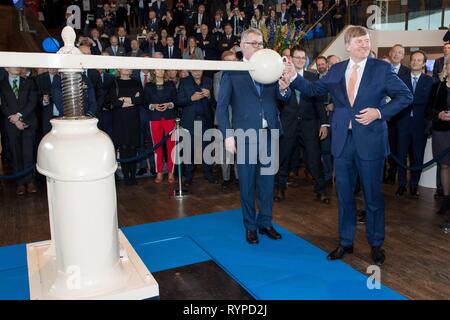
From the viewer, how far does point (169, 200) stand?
5.74 metres

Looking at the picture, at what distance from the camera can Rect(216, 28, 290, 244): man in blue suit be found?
12.6ft

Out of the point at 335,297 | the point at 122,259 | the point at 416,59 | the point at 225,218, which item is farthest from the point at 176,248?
the point at 416,59

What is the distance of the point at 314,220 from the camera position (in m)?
4.77

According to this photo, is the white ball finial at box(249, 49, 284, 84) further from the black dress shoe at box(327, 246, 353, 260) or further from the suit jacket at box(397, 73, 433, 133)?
the suit jacket at box(397, 73, 433, 133)

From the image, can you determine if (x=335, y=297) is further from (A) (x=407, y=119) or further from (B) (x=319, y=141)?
(A) (x=407, y=119)

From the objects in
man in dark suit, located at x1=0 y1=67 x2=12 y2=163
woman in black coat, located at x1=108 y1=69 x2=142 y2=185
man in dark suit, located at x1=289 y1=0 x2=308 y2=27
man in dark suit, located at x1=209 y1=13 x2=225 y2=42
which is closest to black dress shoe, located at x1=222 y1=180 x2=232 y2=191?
woman in black coat, located at x1=108 y1=69 x2=142 y2=185

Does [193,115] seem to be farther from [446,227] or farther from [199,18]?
[199,18]

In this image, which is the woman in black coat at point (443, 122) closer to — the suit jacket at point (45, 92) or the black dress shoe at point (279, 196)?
the black dress shoe at point (279, 196)

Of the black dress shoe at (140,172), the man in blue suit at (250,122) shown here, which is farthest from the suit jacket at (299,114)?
the black dress shoe at (140,172)

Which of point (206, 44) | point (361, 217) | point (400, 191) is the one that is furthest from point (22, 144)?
point (206, 44)

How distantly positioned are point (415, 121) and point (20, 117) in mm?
5517

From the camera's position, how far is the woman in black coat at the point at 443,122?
502 cm

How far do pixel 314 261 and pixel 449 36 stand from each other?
9.37m

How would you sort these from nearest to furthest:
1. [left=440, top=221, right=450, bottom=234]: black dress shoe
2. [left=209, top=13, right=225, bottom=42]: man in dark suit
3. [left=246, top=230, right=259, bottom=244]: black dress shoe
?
[left=246, top=230, right=259, bottom=244]: black dress shoe
[left=440, top=221, right=450, bottom=234]: black dress shoe
[left=209, top=13, right=225, bottom=42]: man in dark suit
